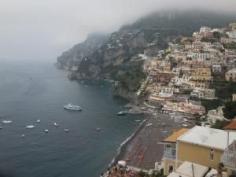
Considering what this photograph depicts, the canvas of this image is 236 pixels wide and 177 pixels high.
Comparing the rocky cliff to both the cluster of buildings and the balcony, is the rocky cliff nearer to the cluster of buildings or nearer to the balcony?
the cluster of buildings

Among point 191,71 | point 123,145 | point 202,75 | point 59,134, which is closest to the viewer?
point 123,145

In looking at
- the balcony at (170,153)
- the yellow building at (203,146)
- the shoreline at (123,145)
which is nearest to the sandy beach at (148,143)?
the shoreline at (123,145)

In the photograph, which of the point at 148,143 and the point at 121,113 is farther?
the point at 121,113

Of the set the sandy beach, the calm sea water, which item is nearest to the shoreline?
the sandy beach

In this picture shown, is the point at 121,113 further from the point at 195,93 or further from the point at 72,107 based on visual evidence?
the point at 195,93

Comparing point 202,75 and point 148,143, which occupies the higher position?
point 202,75

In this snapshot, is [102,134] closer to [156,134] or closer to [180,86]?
[156,134]

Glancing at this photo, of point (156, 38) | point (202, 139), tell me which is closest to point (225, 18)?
point (156, 38)

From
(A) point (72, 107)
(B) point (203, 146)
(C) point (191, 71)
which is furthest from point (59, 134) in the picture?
(C) point (191, 71)
